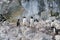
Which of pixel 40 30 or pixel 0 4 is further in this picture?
pixel 0 4

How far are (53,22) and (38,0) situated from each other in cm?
25

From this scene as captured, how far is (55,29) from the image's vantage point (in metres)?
1.43

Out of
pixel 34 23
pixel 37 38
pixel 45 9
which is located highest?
pixel 45 9

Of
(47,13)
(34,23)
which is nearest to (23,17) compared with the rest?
(34,23)

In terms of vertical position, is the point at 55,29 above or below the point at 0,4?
below

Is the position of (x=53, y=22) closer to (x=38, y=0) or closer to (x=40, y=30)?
(x=40, y=30)

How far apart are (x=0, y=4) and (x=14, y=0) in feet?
0.47

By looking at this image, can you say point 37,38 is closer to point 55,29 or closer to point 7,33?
point 55,29

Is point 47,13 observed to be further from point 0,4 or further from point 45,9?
point 0,4

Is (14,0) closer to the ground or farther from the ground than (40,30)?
farther from the ground

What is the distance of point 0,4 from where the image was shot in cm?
156

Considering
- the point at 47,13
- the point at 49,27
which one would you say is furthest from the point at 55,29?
the point at 47,13

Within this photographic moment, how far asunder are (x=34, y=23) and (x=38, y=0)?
217 millimetres

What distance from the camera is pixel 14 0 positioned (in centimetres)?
155
